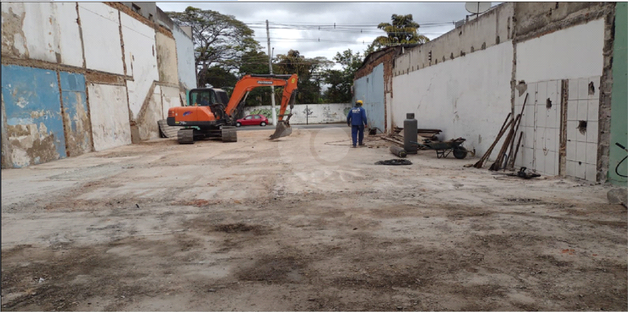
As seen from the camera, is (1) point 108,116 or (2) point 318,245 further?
(1) point 108,116

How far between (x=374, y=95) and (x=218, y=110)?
385 inches

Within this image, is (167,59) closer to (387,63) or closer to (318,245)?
(387,63)

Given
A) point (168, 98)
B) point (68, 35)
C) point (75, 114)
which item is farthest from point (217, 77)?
point (75, 114)

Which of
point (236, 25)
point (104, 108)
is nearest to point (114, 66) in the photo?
point (104, 108)

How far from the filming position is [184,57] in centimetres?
2925

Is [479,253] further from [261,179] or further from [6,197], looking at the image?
[6,197]

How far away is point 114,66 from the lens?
1789 centimetres

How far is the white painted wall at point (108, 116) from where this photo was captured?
1602 cm

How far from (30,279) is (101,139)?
13.9m

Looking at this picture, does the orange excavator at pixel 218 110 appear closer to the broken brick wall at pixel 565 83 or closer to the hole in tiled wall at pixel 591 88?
A: the broken brick wall at pixel 565 83

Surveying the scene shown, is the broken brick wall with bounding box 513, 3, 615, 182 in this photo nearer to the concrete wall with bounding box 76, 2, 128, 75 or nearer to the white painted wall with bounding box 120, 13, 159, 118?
the concrete wall with bounding box 76, 2, 128, 75

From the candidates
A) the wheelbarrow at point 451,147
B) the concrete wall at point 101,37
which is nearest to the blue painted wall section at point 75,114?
A: the concrete wall at point 101,37

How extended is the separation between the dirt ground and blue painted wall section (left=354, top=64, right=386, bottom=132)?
13672 millimetres

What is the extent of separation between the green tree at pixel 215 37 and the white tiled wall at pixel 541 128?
35000 millimetres
